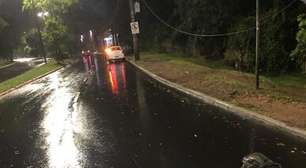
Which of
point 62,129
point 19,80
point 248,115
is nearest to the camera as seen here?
point 248,115

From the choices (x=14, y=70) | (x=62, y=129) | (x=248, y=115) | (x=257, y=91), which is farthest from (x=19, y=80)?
(x=14, y=70)

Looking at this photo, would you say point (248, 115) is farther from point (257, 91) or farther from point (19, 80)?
point (19, 80)

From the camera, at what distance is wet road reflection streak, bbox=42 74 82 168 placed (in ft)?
30.8

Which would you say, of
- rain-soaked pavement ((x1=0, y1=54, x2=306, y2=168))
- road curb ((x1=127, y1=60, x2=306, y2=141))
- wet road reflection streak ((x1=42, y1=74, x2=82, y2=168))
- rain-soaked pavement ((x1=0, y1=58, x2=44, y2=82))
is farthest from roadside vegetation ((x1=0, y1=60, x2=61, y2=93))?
road curb ((x1=127, y1=60, x2=306, y2=141))

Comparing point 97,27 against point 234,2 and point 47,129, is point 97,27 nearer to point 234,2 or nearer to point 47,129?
point 234,2

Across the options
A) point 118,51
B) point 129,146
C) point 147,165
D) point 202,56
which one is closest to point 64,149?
point 129,146

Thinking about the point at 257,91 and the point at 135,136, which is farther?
the point at 257,91

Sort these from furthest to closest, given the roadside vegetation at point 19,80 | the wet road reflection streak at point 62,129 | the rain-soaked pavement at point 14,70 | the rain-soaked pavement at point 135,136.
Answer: the rain-soaked pavement at point 14,70 → the roadside vegetation at point 19,80 → the wet road reflection streak at point 62,129 → the rain-soaked pavement at point 135,136

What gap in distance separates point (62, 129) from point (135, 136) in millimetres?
2969

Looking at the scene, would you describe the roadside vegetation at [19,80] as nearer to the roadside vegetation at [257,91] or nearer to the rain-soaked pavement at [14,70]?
the rain-soaked pavement at [14,70]

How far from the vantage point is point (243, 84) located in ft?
53.6

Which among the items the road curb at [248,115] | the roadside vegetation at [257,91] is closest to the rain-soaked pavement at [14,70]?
the roadside vegetation at [257,91]

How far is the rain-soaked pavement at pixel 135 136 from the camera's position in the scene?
868 centimetres

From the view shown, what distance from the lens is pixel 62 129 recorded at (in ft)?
40.8
